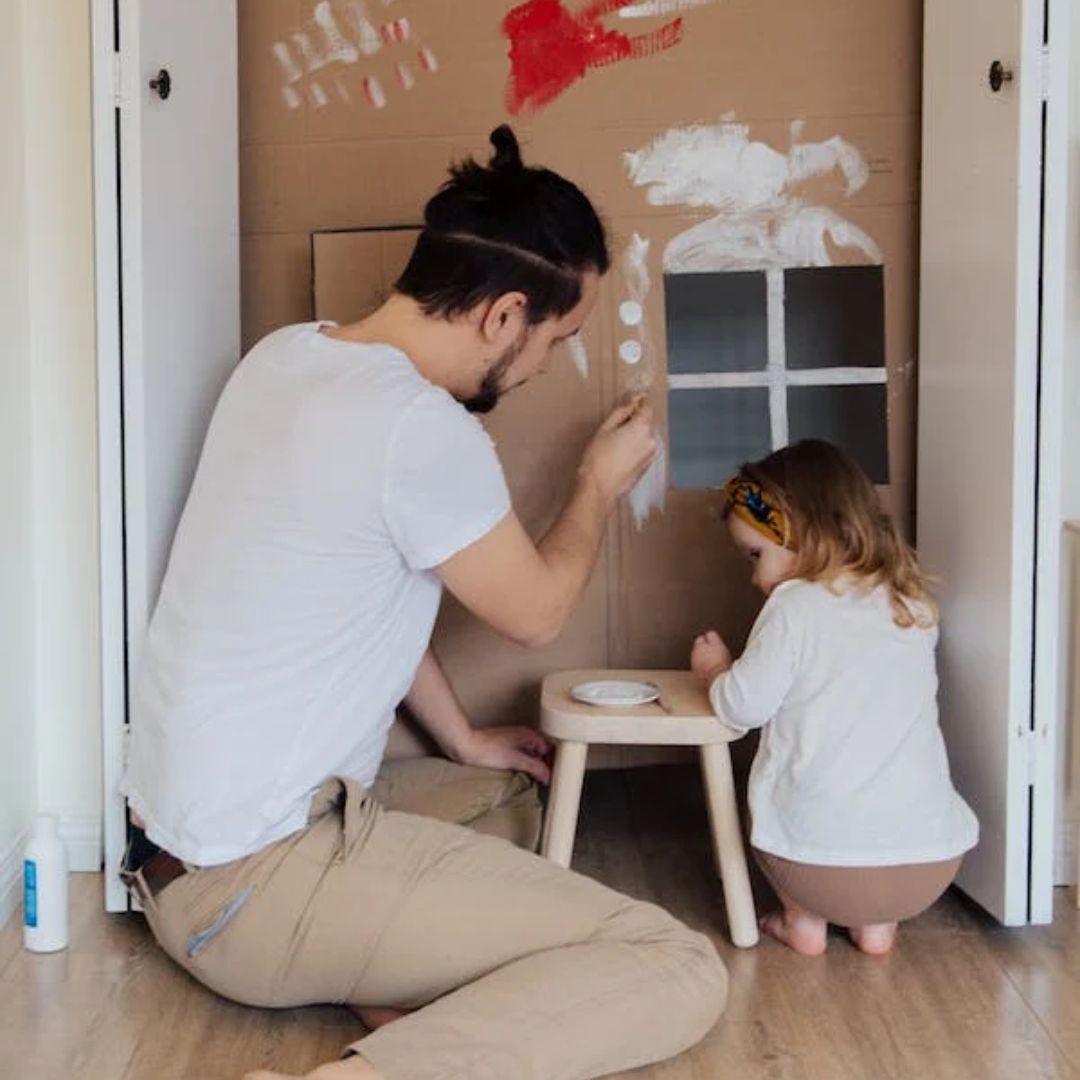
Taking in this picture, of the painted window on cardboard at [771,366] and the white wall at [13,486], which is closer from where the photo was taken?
the white wall at [13,486]

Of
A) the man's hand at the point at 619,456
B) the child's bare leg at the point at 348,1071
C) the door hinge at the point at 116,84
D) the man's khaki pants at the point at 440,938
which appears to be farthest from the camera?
the man's hand at the point at 619,456

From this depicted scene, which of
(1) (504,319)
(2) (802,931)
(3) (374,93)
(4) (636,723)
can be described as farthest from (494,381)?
(2) (802,931)

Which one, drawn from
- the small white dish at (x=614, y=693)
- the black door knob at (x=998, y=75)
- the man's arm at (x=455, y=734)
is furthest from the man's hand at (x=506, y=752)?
the black door knob at (x=998, y=75)

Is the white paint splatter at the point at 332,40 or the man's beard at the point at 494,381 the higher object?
the white paint splatter at the point at 332,40

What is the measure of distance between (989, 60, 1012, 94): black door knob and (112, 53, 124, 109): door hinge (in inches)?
42.3

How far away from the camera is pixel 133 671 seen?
197 cm

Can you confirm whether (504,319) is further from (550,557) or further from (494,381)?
(550,557)

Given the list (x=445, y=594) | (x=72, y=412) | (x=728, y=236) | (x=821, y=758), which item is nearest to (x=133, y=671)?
(x=72, y=412)

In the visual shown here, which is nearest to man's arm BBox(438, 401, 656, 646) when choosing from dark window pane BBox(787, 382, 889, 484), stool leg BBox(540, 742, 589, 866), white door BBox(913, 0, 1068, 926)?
stool leg BBox(540, 742, 589, 866)

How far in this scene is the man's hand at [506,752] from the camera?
2.20m

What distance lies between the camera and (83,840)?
7.20 ft

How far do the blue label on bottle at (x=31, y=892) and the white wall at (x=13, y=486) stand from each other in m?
0.11

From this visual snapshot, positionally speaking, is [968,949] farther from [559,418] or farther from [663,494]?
[559,418]

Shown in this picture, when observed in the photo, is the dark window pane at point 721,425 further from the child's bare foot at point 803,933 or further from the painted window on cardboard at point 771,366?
the child's bare foot at point 803,933
